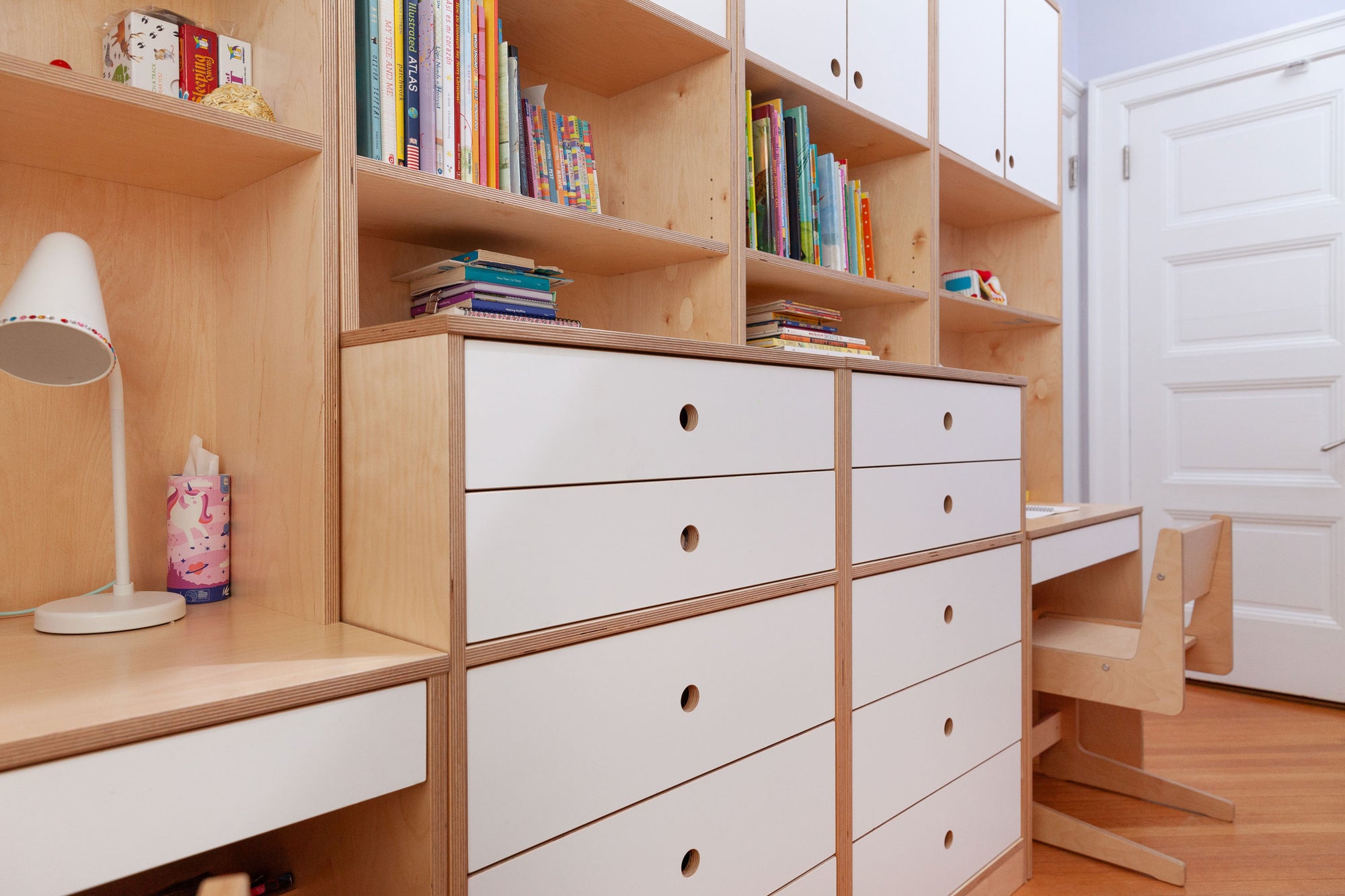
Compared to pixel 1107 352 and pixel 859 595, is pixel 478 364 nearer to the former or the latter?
pixel 859 595

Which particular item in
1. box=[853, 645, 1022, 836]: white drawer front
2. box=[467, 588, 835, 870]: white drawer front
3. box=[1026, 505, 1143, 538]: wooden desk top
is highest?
box=[1026, 505, 1143, 538]: wooden desk top

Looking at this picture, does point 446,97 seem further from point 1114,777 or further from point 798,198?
point 1114,777

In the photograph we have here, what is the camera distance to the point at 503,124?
1264 mm

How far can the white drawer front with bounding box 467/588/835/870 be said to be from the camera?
3.04 ft

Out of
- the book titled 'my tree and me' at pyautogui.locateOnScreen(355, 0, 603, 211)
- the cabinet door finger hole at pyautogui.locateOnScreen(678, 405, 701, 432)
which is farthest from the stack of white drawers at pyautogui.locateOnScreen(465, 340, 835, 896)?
the book titled 'my tree and me' at pyautogui.locateOnScreen(355, 0, 603, 211)

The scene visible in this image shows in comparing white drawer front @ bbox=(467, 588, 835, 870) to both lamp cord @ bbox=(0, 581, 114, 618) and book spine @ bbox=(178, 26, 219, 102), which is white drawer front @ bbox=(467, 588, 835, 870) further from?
book spine @ bbox=(178, 26, 219, 102)

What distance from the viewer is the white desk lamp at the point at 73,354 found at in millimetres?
874

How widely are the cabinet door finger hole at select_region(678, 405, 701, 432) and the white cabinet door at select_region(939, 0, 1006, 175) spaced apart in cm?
124

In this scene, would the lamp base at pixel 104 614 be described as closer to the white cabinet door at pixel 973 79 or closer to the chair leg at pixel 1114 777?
the white cabinet door at pixel 973 79

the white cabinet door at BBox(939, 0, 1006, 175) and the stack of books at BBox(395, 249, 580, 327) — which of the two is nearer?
the stack of books at BBox(395, 249, 580, 327)

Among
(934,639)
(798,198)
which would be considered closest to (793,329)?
(798,198)

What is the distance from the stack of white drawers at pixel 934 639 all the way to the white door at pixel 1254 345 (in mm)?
1728

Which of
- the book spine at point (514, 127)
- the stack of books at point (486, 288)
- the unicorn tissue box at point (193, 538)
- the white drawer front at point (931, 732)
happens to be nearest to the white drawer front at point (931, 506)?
the white drawer front at point (931, 732)

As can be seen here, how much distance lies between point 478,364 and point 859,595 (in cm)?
83
